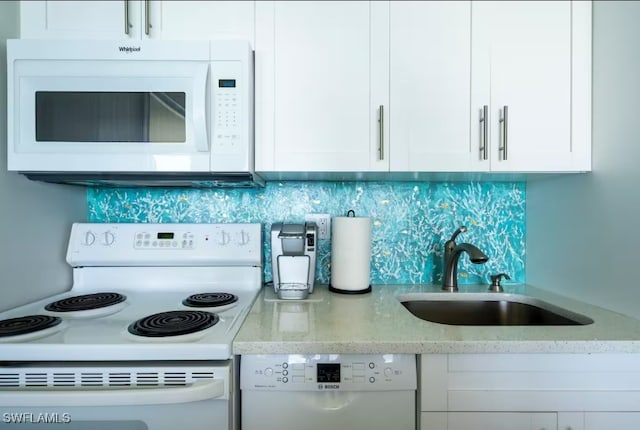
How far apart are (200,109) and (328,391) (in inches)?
38.9

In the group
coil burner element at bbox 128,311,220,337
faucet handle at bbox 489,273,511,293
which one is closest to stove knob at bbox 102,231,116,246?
coil burner element at bbox 128,311,220,337

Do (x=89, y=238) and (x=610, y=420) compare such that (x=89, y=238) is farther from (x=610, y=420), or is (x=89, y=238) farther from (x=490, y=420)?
(x=610, y=420)

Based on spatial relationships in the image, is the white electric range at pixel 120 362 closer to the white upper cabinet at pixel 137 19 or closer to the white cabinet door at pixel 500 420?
the white cabinet door at pixel 500 420

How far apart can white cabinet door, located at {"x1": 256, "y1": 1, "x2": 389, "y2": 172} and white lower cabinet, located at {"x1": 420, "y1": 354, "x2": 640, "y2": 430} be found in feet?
2.53

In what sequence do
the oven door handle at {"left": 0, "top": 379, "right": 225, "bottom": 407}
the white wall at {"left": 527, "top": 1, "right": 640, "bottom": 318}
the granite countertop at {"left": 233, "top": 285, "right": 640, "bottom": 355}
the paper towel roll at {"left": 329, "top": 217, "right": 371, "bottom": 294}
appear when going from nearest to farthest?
the oven door handle at {"left": 0, "top": 379, "right": 225, "bottom": 407} < the granite countertop at {"left": 233, "top": 285, "right": 640, "bottom": 355} < the white wall at {"left": 527, "top": 1, "right": 640, "bottom": 318} < the paper towel roll at {"left": 329, "top": 217, "right": 371, "bottom": 294}

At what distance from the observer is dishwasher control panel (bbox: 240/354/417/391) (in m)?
0.88

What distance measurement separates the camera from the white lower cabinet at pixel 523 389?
0.89 meters

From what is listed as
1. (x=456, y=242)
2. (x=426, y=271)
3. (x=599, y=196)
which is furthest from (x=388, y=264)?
(x=599, y=196)

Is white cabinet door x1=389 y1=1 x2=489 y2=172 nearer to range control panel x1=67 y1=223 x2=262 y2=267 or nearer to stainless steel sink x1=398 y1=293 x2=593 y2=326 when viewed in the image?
stainless steel sink x1=398 y1=293 x2=593 y2=326

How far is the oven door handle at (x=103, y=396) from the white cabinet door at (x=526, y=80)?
4.14 feet

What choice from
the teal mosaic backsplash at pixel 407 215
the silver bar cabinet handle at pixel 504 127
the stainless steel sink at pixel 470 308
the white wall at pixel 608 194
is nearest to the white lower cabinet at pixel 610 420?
the white wall at pixel 608 194

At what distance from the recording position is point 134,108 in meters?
1.13

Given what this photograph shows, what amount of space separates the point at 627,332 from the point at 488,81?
0.94 m

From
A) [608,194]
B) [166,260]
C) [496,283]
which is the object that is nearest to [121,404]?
[166,260]
